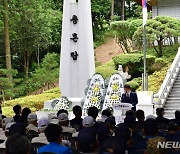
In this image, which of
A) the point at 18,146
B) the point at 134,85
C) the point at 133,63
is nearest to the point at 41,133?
the point at 18,146

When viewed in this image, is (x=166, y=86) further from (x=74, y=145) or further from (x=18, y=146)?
(x=18, y=146)

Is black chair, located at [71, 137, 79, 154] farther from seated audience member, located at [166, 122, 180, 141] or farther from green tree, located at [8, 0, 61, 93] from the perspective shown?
green tree, located at [8, 0, 61, 93]

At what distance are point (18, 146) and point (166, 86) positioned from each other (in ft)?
58.5

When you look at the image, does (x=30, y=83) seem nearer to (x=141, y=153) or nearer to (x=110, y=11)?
(x=110, y=11)

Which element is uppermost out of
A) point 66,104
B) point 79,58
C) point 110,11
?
point 110,11

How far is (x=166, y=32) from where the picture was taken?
30109 mm

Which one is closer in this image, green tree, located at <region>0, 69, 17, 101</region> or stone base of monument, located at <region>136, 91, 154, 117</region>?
stone base of monument, located at <region>136, 91, 154, 117</region>

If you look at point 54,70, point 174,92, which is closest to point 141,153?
point 174,92

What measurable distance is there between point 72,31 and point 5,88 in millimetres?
9538

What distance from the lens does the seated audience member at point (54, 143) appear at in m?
6.60

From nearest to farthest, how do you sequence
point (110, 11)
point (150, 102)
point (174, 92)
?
1. point (150, 102)
2. point (174, 92)
3. point (110, 11)

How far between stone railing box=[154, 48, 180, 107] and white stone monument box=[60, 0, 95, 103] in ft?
10.1

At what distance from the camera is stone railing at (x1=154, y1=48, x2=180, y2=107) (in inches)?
837

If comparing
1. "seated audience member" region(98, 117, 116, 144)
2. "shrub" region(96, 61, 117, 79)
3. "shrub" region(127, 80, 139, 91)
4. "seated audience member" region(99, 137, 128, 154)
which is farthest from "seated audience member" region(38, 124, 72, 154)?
"shrub" region(96, 61, 117, 79)
